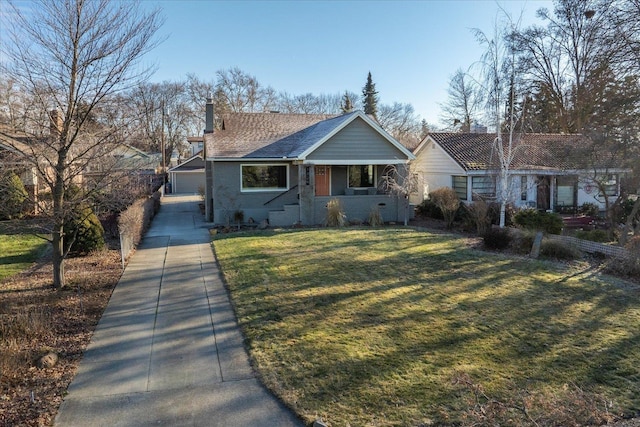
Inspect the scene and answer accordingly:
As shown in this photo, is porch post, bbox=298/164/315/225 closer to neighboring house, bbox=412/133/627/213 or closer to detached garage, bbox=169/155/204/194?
neighboring house, bbox=412/133/627/213

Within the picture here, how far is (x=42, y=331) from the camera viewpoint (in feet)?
21.2

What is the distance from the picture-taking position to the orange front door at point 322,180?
2111 cm

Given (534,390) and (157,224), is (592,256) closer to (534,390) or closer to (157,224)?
(534,390)

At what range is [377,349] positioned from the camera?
583cm

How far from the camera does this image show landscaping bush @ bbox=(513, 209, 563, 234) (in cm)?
1427

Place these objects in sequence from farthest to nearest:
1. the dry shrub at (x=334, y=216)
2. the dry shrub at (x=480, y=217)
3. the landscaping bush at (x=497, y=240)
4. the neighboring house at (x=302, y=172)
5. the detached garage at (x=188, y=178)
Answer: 1. the detached garage at (x=188, y=178)
2. the neighboring house at (x=302, y=172)
3. the dry shrub at (x=334, y=216)
4. the dry shrub at (x=480, y=217)
5. the landscaping bush at (x=497, y=240)

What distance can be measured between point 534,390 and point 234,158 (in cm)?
1606

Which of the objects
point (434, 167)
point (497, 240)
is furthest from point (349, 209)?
point (434, 167)

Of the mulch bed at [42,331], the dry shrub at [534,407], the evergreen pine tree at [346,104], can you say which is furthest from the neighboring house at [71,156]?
the evergreen pine tree at [346,104]

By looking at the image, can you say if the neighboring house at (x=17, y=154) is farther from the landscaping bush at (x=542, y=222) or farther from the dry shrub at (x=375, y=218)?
the landscaping bush at (x=542, y=222)

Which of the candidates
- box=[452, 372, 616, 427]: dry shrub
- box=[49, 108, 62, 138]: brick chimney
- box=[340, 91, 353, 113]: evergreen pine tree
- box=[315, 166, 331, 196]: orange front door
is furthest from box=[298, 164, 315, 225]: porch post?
box=[340, 91, 353, 113]: evergreen pine tree

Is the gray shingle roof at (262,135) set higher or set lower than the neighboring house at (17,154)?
higher

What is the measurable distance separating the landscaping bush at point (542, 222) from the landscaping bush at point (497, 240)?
2005mm

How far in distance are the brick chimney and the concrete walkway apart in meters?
3.25
